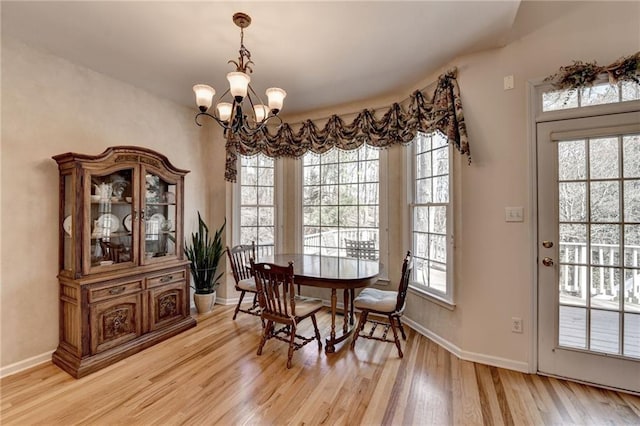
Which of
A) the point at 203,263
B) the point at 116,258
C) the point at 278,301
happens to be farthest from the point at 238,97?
the point at 203,263

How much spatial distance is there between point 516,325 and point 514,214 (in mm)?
927

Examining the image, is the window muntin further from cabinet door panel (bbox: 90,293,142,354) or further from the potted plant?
cabinet door panel (bbox: 90,293,142,354)

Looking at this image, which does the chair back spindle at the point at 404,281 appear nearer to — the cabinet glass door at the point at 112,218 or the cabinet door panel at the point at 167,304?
the cabinet door panel at the point at 167,304

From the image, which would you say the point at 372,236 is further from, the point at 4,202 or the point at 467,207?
the point at 4,202

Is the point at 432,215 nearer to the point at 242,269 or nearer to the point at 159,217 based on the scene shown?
the point at 242,269

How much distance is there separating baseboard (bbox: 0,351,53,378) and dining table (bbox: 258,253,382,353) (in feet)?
7.02

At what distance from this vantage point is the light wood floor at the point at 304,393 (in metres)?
1.86

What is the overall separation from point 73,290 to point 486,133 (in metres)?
3.79

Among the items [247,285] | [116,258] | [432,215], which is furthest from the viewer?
[247,285]

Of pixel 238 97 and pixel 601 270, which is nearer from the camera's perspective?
pixel 238 97

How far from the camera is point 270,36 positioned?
2.33m

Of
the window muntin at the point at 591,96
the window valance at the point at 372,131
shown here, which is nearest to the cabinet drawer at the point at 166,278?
the window valance at the point at 372,131

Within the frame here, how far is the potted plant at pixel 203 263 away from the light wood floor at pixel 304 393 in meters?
1.01

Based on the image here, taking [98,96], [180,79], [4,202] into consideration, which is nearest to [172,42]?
[180,79]
